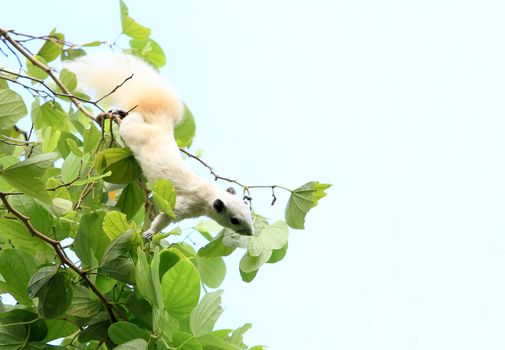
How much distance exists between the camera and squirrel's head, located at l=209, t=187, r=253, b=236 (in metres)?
1.02

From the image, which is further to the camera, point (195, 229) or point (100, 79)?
point (100, 79)

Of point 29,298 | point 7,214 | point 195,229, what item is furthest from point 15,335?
point 195,229

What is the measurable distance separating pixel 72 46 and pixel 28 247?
1.72 feet

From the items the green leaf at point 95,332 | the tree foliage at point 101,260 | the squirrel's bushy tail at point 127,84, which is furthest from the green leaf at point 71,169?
the squirrel's bushy tail at point 127,84

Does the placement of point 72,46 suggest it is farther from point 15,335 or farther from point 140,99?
point 15,335

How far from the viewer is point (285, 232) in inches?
37.0

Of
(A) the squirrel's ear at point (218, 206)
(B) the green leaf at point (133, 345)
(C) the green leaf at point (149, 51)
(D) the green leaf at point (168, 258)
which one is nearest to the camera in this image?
(B) the green leaf at point (133, 345)

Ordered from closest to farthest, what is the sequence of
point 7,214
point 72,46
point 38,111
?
point 7,214 < point 38,111 < point 72,46

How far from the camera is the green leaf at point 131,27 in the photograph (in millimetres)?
1238

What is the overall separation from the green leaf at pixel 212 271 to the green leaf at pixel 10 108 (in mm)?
317

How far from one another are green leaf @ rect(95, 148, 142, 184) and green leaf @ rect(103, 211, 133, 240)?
20cm

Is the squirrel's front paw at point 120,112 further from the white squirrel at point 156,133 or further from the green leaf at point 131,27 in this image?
the green leaf at point 131,27

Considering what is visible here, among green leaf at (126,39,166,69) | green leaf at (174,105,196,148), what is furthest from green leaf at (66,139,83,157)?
green leaf at (126,39,166,69)

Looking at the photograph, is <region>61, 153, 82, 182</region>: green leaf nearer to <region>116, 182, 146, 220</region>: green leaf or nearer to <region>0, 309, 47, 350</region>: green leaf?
<region>116, 182, 146, 220</region>: green leaf
